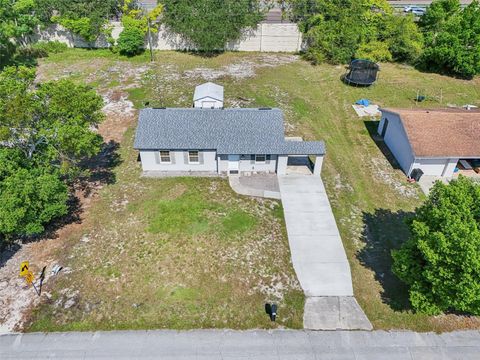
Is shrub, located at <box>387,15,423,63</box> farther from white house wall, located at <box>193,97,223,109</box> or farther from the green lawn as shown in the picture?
the green lawn

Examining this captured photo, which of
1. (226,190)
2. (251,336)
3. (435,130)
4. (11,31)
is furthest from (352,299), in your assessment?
(11,31)

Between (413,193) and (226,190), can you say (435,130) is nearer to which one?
(413,193)

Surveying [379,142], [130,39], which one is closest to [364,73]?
[379,142]

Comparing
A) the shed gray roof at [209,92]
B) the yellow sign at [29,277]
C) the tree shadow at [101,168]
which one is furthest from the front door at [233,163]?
the yellow sign at [29,277]

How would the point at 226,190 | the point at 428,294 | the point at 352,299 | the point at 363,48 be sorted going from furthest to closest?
the point at 363,48
the point at 226,190
the point at 352,299
the point at 428,294

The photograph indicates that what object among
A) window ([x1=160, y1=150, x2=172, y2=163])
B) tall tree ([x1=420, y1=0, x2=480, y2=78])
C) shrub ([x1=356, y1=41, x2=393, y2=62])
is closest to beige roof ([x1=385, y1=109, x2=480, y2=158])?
tall tree ([x1=420, y1=0, x2=480, y2=78])

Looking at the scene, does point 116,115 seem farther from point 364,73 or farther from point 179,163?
point 364,73

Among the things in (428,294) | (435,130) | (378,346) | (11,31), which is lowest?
(378,346)
